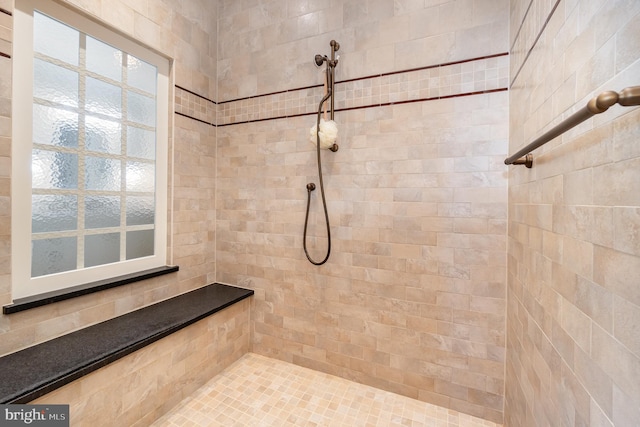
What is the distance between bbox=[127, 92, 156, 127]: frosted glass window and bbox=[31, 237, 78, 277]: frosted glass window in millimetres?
828

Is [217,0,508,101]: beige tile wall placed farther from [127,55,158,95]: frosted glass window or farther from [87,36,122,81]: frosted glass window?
[87,36,122,81]: frosted glass window

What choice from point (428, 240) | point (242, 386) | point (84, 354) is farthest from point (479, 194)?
point (84, 354)

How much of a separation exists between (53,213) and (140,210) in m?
0.44

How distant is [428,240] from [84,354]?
6.00ft

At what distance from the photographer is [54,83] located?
4.64ft

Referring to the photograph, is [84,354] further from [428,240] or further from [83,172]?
[428,240]

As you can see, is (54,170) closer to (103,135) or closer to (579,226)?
(103,135)

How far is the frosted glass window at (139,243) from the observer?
178 cm

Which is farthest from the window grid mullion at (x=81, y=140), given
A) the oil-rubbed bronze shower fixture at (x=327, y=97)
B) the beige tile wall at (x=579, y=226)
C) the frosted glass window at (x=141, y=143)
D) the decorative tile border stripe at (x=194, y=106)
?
the beige tile wall at (x=579, y=226)

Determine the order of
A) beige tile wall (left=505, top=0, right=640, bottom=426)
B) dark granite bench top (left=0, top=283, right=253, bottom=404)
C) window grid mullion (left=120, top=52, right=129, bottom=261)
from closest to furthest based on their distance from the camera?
beige tile wall (left=505, top=0, right=640, bottom=426) < dark granite bench top (left=0, top=283, right=253, bottom=404) < window grid mullion (left=120, top=52, right=129, bottom=261)

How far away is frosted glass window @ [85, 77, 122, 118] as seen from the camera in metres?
1.55

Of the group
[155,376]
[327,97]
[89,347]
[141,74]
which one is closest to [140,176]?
[141,74]

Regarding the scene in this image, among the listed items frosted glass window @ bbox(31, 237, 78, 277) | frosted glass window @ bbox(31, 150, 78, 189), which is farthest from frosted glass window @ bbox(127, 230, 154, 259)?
frosted glass window @ bbox(31, 150, 78, 189)

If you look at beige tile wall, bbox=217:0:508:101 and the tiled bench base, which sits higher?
beige tile wall, bbox=217:0:508:101
